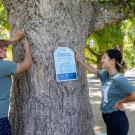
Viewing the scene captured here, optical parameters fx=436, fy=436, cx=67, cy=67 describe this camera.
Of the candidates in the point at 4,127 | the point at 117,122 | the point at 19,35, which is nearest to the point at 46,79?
the point at 19,35

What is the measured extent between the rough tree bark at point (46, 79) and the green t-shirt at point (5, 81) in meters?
0.89

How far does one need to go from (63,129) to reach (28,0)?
1876 mm

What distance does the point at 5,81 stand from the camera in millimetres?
5137

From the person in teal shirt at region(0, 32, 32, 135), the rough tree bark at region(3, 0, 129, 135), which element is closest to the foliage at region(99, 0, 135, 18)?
the rough tree bark at region(3, 0, 129, 135)

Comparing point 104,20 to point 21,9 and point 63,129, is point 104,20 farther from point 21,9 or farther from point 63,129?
point 63,129

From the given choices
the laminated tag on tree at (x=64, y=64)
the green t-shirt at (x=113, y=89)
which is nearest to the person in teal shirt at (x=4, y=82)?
the laminated tag on tree at (x=64, y=64)

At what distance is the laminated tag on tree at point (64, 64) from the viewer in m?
5.98

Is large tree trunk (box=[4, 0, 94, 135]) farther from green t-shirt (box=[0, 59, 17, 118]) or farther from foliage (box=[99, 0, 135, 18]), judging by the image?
green t-shirt (box=[0, 59, 17, 118])

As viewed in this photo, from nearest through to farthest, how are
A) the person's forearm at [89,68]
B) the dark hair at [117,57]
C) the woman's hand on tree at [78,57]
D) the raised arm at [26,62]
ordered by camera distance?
the raised arm at [26,62]
the dark hair at [117,57]
the person's forearm at [89,68]
the woman's hand on tree at [78,57]

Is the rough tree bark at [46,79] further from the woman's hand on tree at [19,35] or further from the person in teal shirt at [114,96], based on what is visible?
the person in teal shirt at [114,96]

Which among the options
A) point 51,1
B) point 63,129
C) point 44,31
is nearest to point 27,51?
point 44,31

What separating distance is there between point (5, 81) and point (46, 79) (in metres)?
0.96

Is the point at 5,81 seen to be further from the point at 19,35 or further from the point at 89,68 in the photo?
the point at 89,68

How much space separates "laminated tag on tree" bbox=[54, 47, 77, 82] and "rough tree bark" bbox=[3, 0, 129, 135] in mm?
70
